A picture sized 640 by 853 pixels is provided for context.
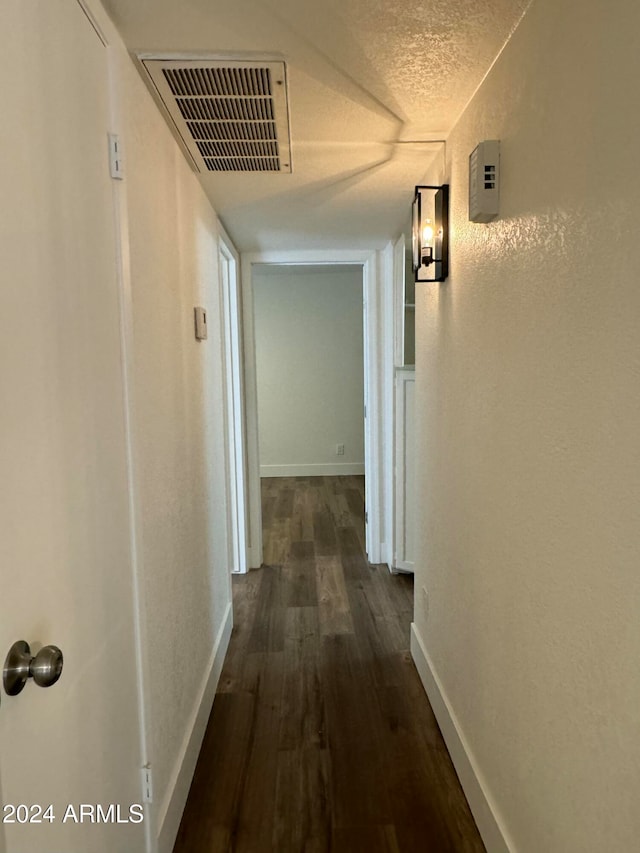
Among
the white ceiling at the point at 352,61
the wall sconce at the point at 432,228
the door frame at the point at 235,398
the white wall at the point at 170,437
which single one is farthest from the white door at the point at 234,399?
the wall sconce at the point at 432,228

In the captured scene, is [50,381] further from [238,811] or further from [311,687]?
[311,687]

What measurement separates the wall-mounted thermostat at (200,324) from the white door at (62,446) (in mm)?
876

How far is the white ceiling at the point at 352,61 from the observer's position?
1.18 metres

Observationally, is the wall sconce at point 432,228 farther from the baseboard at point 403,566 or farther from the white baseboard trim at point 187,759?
the baseboard at point 403,566

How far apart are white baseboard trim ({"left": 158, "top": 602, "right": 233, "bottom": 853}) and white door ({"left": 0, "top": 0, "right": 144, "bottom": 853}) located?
260 mm

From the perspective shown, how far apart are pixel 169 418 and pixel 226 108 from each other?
2.99ft

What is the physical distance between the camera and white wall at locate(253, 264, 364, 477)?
247 inches

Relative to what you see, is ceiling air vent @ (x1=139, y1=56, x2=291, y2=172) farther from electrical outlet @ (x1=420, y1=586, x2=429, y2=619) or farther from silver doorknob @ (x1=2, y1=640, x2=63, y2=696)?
electrical outlet @ (x1=420, y1=586, x2=429, y2=619)

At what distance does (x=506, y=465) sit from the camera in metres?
1.38

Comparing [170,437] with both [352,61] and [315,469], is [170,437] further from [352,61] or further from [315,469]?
[315,469]

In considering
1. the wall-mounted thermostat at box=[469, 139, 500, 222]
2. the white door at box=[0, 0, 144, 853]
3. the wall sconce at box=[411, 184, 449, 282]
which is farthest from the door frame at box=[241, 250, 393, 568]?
the white door at box=[0, 0, 144, 853]

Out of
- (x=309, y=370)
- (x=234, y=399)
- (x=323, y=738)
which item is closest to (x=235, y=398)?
(x=234, y=399)

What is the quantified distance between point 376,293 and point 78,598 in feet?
9.60

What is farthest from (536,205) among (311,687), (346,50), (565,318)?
(311,687)
